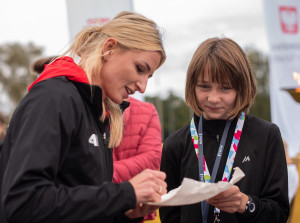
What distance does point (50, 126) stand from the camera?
124 cm

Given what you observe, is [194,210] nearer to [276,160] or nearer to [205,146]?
[205,146]

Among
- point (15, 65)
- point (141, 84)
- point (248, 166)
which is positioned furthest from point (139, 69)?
point (15, 65)

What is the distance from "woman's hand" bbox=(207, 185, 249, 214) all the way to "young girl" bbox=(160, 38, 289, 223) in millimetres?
110

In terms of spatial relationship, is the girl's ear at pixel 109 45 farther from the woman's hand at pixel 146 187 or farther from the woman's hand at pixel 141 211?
the woman's hand at pixel 141 211

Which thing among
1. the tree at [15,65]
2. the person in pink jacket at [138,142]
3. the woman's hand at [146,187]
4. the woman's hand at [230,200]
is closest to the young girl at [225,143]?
the woman's hand at [230,200]

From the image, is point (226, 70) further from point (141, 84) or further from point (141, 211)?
point (141, 211)

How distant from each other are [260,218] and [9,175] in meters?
1.29

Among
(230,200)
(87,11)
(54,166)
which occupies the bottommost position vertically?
(230,200)

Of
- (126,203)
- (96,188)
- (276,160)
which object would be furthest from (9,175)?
(276,160)

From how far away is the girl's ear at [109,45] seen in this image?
5.36 ft

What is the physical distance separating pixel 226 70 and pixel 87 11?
2.73m

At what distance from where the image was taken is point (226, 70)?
2164mm

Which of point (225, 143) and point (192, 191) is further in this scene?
point (225, 143)

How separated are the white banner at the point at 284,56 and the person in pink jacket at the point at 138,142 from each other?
13.6 feet
